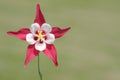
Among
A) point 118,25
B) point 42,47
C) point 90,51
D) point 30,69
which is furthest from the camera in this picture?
point 118,25

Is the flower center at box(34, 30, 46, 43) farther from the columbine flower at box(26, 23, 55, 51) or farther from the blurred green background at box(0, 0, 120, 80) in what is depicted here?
the blurred green background at box(0, 0, 120, 80)

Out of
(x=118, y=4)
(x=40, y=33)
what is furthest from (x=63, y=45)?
(x=40, y=33)

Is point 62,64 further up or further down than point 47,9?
further down

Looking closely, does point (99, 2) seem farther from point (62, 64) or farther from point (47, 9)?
point (62, 64)

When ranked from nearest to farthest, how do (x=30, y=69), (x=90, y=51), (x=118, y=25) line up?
1. (x=30, y=69)
2. (x=90, y=51)
3. (x=118, y=25)

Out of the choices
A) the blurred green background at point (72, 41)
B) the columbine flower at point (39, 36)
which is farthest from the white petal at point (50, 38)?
the blurred green background at point (72, 41)

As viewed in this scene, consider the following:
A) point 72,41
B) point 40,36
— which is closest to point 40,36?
point 40,36
